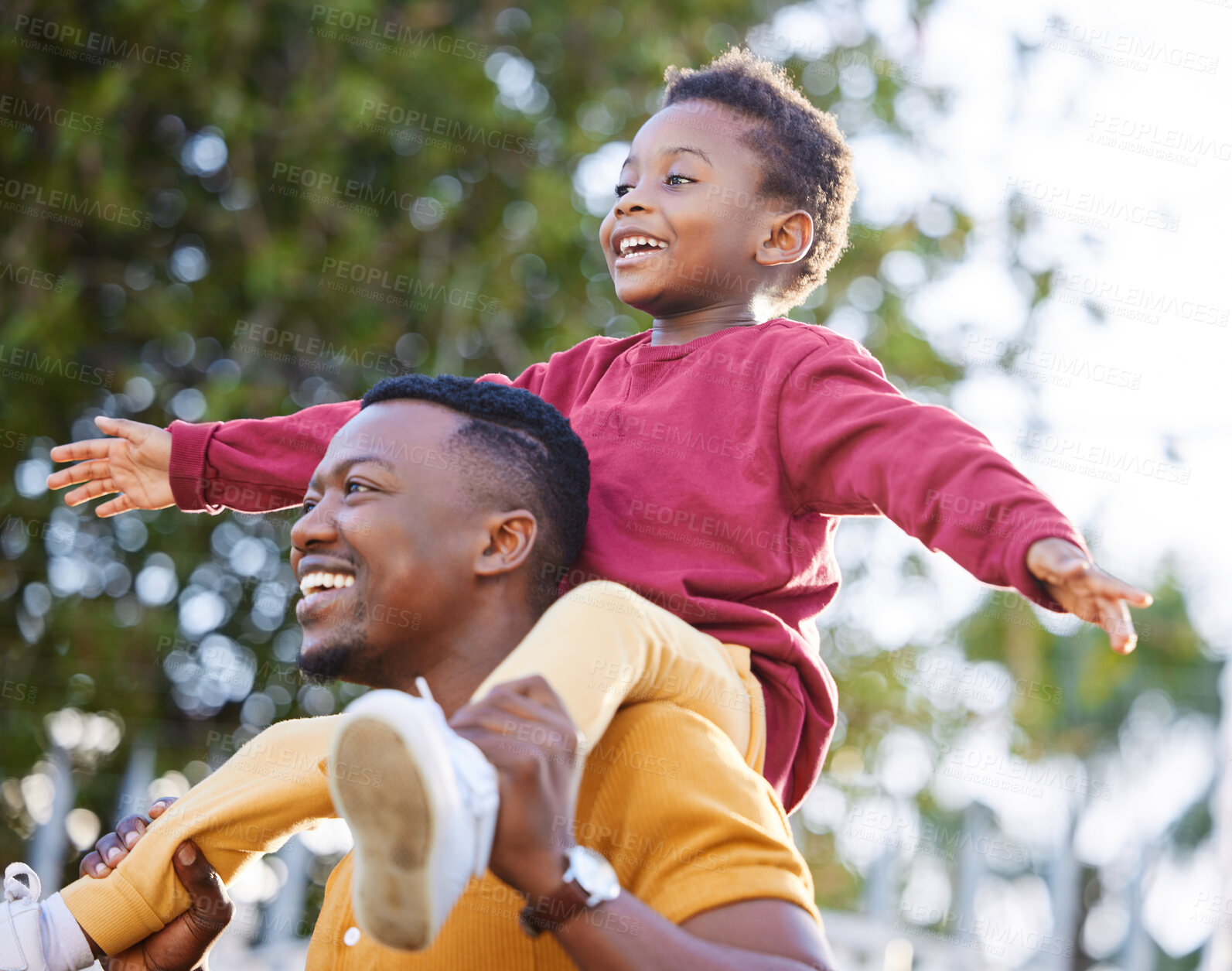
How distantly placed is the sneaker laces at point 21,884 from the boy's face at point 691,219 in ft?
5.10

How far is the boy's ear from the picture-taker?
2.76 m

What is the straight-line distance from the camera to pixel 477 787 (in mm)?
1635

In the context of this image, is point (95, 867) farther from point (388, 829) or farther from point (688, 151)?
point (688, 151)

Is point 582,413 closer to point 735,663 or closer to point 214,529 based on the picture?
point 735,663

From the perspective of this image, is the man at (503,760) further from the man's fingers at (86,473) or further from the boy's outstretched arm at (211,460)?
the man's fingers at (86,473)

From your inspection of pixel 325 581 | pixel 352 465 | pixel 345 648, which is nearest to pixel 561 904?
pixel 345 648

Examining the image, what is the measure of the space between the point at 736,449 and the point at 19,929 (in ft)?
5.07

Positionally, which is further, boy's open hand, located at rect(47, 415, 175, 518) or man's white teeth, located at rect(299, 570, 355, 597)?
boy's open hand, located at rect(47, 415, 175, 518)

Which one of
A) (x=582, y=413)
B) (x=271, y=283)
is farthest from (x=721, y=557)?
(x=271, y=283)

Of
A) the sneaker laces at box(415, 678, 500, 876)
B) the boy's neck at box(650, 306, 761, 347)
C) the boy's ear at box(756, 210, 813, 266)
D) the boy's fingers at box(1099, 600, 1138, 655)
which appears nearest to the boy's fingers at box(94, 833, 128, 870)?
the sneaker laces at box(415, 678, 500, 876)

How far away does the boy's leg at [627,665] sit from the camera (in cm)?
188

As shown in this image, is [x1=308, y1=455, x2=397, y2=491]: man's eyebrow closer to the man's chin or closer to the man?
the man

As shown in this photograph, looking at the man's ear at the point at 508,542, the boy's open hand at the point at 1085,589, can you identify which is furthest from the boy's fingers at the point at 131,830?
the boy's open hand at the point at 1085,589

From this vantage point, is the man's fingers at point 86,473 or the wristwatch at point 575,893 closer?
the wristwatch at point 575,893
